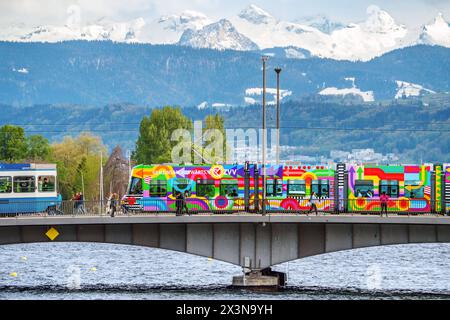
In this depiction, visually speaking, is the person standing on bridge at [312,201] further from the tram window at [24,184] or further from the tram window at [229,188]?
the tram window at [24,184]

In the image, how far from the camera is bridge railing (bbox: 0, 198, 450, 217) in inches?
3425

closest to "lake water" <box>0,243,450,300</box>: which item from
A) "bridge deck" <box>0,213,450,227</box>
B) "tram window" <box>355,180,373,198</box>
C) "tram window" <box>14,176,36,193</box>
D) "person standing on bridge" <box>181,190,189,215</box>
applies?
"bridge deck" <box>0,213,450,227</box>

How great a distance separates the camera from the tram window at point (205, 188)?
9150cm

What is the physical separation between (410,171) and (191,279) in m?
18.3

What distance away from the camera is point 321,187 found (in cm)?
9088

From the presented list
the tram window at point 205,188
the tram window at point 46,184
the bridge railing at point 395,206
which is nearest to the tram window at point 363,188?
the bridge railing at point 395,206

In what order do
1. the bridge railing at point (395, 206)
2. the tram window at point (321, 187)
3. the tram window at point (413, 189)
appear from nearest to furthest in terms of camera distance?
the bridge railing at point (395, 206) < the tram window at point (413, 189) < the tram window at point (321, 187)

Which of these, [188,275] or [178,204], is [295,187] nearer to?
[178,204]

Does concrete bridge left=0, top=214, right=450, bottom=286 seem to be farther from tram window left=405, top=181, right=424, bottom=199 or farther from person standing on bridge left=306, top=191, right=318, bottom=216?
tram window left=405, top=181, right=424, bottom=199

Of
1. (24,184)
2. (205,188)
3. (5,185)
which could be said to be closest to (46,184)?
(24,184)

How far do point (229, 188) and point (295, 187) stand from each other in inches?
179

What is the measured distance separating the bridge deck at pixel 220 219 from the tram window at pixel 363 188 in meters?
11.9
